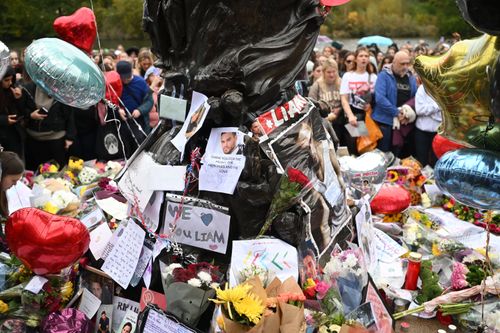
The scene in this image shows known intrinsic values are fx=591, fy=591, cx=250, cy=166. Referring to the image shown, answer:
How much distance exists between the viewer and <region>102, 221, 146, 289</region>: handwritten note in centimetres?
350

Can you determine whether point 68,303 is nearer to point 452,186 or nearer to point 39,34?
point 452,186

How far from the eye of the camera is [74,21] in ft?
16.9

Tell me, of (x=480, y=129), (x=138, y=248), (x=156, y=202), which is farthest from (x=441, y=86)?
(x=138, y=248)

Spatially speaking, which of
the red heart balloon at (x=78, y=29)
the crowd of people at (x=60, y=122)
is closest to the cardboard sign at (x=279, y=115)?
the red heart balloon at (x=78, y=29)

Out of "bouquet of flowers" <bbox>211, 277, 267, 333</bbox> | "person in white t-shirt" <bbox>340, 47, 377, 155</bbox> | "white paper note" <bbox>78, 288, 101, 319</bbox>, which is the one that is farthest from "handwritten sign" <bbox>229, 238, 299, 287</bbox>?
"person in white t-shirt" <bbox>340, 47, 377, 155</bbox>

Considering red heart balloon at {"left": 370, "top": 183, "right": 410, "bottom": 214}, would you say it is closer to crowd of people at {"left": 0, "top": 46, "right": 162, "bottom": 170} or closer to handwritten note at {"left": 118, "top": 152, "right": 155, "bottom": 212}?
handwritten note at {"left": 118, "top": 152, "right": 155, "bottom": 212}

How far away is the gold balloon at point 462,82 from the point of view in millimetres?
2316

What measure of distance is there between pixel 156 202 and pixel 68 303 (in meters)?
0.88

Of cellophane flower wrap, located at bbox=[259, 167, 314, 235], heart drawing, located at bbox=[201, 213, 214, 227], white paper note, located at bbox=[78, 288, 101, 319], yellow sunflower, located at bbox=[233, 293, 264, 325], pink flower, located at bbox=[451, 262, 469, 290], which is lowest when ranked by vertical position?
pink flower, located at bbox=[451, 262, 469, 290]

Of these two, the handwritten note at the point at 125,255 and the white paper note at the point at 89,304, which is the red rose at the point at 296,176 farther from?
the white paper note at the point at 89,304

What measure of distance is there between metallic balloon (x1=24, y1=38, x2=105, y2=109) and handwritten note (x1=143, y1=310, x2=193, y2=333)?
1.42 meters

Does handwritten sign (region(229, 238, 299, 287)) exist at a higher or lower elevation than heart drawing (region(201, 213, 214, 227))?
lower

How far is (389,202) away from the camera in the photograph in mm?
5309

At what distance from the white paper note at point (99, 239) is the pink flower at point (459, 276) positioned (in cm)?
240
